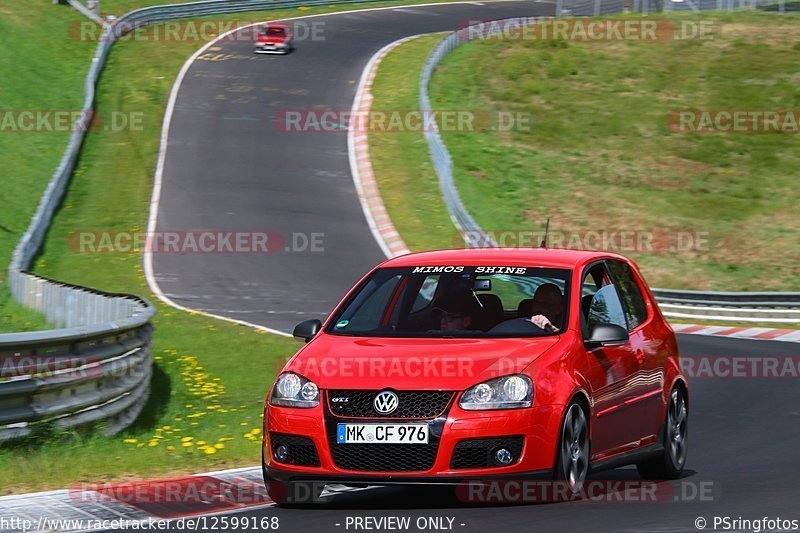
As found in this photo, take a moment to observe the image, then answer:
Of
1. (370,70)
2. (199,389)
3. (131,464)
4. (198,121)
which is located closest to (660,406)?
(131,464)

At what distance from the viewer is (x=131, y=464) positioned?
980 cm

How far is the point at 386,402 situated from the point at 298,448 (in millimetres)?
624

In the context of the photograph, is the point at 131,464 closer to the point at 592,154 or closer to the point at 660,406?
the point at 660,406

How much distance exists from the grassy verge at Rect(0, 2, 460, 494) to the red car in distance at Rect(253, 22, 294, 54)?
16.8 ft

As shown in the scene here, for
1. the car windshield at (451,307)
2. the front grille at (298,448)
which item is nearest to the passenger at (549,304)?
the car windshield at (451,307)

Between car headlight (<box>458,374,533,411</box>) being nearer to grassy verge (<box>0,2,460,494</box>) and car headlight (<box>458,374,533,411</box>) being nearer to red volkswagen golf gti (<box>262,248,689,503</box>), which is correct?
red volkswagen golf gti (<box>262,248,689,503</box>)

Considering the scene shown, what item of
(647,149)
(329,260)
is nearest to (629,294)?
(329,260)

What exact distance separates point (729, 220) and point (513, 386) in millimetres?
32343

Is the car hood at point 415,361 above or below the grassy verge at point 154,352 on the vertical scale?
above

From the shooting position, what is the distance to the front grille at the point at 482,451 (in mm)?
7719

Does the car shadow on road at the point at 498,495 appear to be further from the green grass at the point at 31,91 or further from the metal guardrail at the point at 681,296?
the metal guardrail at the point at 681,296

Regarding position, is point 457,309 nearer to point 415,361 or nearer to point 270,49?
point 415,361

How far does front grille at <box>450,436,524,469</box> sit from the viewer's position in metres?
7.72

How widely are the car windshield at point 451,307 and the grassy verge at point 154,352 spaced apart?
5.93ft
